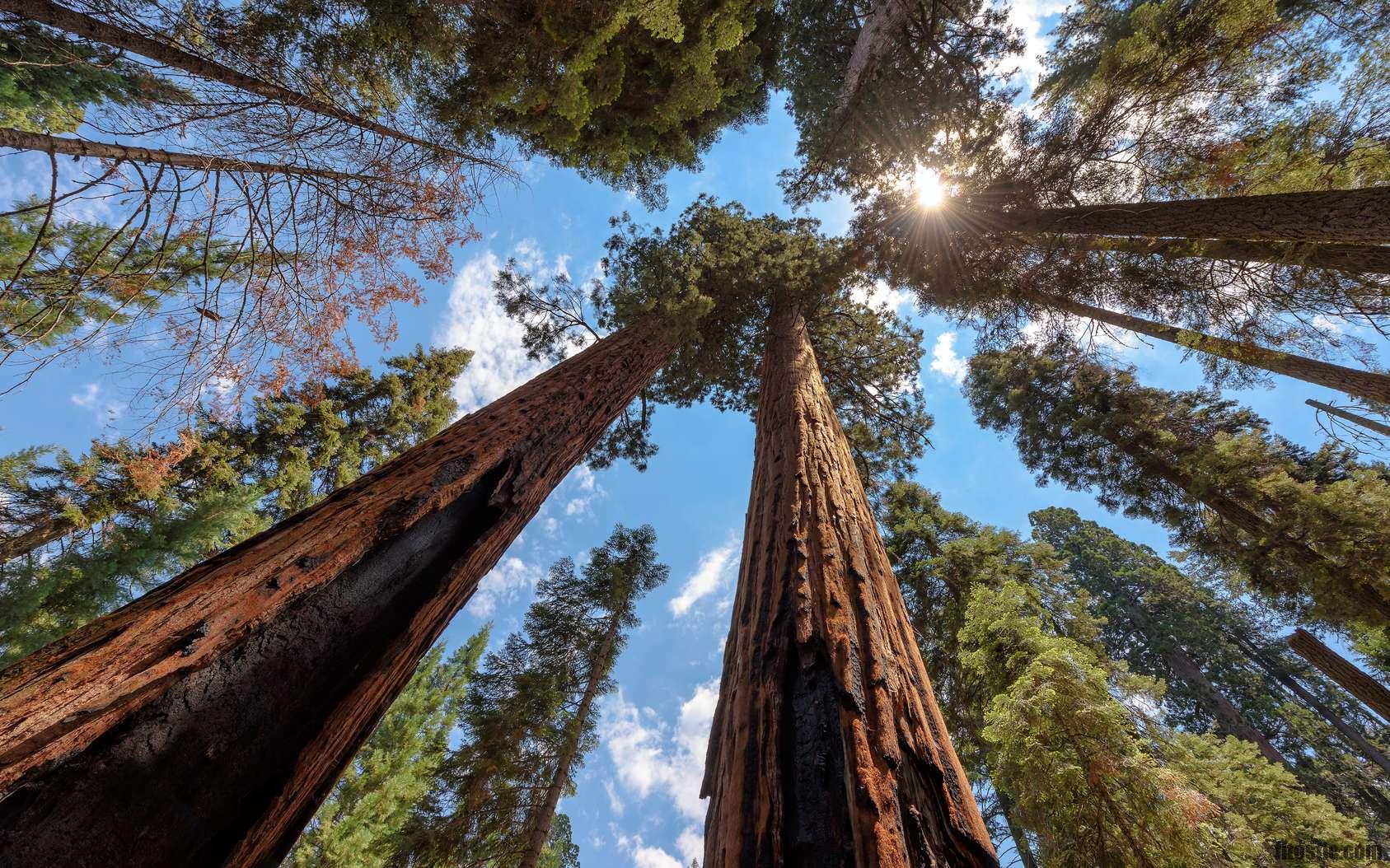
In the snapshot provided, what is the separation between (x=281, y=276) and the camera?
15.2 feet

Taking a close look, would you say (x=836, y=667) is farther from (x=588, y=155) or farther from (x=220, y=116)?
(x=588, y=155)

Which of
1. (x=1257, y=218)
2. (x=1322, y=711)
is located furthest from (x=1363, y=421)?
(x=1322, y=711)

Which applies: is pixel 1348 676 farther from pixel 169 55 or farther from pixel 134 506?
pixel 134 506

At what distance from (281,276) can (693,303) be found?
4115mm

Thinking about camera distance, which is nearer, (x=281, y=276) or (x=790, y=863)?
(x=790, y=863)

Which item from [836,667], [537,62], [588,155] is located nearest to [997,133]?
[588,155]

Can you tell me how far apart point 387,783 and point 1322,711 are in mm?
28356

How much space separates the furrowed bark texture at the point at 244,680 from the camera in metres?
1.15

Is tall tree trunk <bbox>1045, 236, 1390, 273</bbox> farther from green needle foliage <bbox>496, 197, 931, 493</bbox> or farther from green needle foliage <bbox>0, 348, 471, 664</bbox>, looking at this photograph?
green needle foliage <bbox>0, 348, 471, 664</bbox>

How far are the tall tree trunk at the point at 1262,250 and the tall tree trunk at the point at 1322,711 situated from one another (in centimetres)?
1903

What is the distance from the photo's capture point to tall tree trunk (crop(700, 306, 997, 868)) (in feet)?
3.90

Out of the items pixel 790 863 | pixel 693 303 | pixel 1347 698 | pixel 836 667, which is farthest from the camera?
pixel 1347 698

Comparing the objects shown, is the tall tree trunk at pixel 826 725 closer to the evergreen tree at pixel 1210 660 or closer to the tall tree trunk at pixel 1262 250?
the tall tree trunk at pixel 1262 250

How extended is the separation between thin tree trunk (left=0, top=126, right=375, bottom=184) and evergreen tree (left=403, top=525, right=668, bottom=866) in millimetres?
6858
